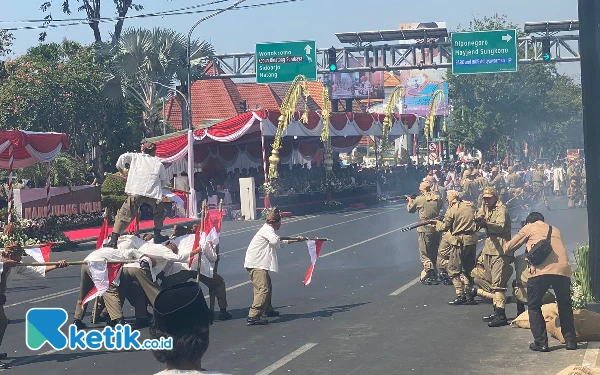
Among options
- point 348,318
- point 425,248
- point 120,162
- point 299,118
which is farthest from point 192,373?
point 299,118

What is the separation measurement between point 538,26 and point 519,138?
3969cm

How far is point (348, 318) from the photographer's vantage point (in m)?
12.5

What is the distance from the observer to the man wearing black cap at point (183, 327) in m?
3.88

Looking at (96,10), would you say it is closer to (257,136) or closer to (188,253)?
(257,136)

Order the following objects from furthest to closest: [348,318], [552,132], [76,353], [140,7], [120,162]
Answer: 1. [552,132]
2. [140,7]
3. [120,162]
4. [348,318]
5. [76,353]

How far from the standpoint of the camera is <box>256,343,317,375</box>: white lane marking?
9.58m

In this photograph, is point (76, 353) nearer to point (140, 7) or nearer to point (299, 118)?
point (299, 118)

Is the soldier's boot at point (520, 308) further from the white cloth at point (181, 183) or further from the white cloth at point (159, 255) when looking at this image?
the white cloth at point (181, 183)

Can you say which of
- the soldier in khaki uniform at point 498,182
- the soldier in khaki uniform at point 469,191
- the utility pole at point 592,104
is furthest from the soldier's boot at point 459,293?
the soldier in khaki uniform at point 498,182

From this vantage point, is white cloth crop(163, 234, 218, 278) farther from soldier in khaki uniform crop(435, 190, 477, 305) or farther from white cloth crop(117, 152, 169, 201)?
soldier in khaki uniform crop(435, 190, 477, 305)

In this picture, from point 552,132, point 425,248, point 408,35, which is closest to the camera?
point 425,248

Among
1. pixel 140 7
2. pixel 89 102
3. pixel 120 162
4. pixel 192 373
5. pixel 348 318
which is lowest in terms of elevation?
pixel 348 318

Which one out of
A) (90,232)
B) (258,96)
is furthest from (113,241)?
(258,96)

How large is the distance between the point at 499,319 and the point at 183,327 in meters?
8.42
